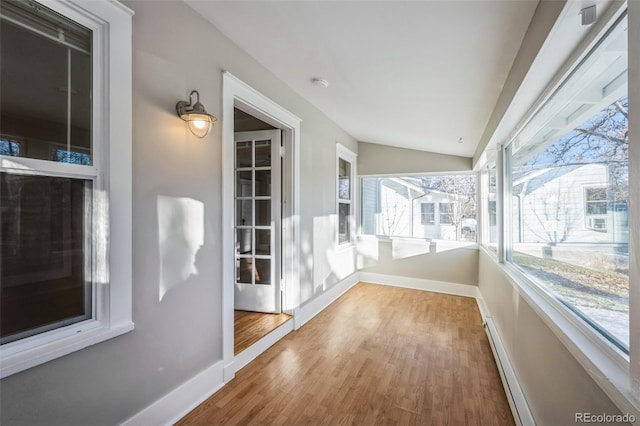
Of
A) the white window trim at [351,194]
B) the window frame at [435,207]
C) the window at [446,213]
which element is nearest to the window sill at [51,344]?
the white window trim at [351,194]

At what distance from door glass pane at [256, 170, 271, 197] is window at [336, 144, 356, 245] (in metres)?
1.50

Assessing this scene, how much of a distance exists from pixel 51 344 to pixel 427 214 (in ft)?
15.7

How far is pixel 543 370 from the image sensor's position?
1463 millimetres

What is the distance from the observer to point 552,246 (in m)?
1.61

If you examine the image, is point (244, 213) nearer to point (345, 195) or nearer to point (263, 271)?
point (263, 271)

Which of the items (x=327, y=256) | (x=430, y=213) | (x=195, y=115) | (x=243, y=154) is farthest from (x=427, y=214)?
(x=195, y=115)

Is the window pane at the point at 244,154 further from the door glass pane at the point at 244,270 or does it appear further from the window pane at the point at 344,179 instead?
the window pane at the point at 344,179

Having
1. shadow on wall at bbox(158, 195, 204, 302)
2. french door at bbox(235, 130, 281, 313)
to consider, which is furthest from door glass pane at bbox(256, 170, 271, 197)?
shadow on wall at bbox(158, 195, 204, 302)

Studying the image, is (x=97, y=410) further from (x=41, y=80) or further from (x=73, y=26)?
(x=73, y=26)

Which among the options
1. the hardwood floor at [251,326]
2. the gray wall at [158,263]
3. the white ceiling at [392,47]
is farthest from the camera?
the hardwood floor at [251,326]

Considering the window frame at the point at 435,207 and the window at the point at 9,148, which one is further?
the window frame at the point at 435,207

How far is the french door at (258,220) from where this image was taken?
10.2ft

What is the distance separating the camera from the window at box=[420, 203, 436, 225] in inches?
189

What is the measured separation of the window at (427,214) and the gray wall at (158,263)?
368 centimetres
